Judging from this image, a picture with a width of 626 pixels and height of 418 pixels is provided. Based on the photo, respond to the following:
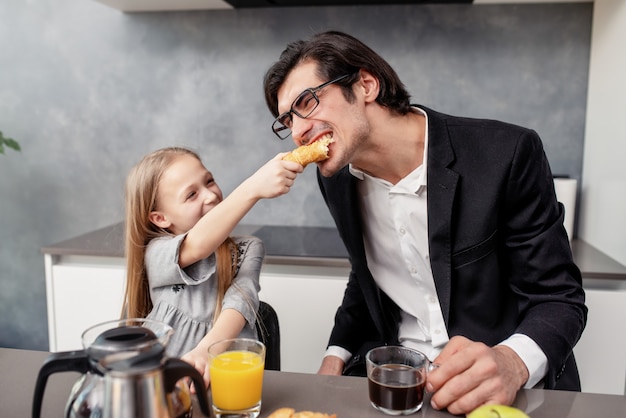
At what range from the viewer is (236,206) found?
127 cm

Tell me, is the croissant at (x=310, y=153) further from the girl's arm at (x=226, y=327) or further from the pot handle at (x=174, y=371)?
the pot handle at (x=174, y=371)

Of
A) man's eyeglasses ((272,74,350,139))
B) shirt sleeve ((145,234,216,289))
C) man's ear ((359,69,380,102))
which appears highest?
man's ear ((359,69,380,102))

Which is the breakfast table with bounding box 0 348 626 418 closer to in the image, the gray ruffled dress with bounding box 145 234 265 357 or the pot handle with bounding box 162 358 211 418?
the pot handle with bounding box 162 358 211 418

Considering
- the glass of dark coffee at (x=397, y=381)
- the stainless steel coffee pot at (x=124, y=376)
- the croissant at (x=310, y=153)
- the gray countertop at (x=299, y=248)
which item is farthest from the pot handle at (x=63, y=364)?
the gray countertop at (x=299, y=248)

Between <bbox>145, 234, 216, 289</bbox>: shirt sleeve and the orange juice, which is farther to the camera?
<bbox>145, 234, 216, 289</bbox>: shirt sleeve

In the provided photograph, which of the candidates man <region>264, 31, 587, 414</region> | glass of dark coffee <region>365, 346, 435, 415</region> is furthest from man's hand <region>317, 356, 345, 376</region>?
glass of dark coffee <region>365, 346, 435, 415</region>

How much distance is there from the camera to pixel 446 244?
4.43 feet

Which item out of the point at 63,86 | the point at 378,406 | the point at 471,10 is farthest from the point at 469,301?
the point at 63,86

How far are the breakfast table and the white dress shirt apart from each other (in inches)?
20.8

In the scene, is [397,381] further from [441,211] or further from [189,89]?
[189,89]

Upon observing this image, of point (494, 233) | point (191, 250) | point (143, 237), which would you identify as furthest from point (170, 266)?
point (494, 233)

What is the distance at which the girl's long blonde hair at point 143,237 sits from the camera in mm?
1402

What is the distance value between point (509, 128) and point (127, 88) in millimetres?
1964

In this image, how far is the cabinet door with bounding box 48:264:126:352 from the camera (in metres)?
2.22
